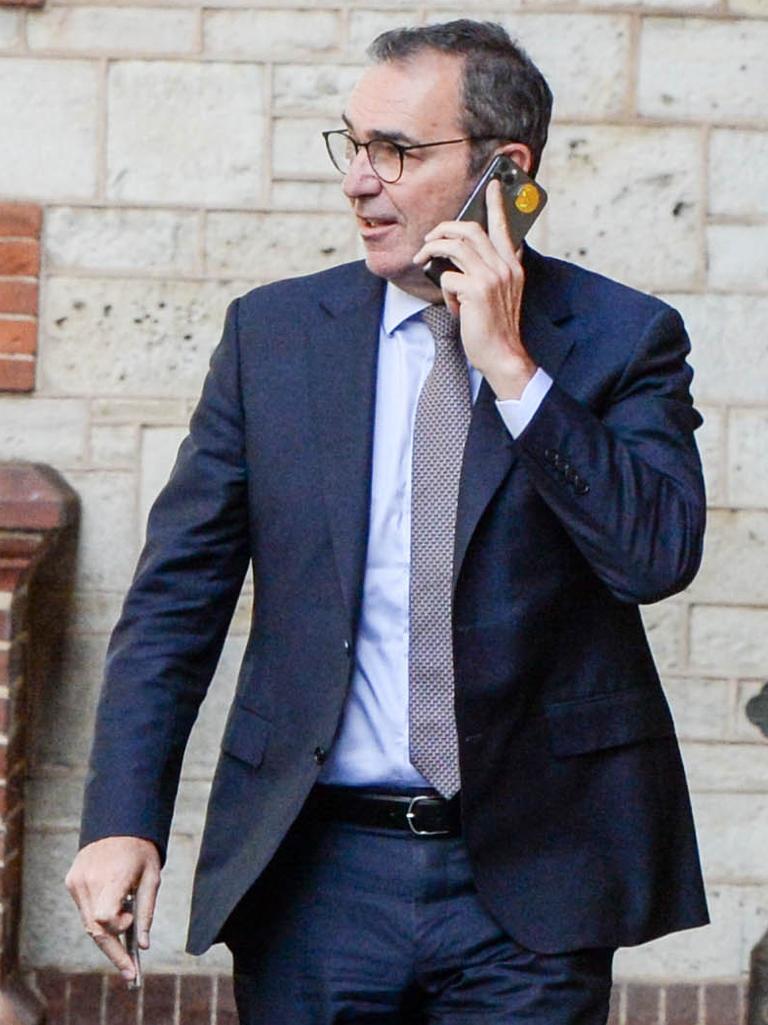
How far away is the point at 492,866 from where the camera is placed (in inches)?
111

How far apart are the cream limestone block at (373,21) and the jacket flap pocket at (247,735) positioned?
2217 millimetres

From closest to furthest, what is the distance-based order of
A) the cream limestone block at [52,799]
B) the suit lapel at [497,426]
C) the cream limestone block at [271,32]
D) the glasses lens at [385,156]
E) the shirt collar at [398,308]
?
the suit lapel at [497,426] → the glasses lens at [385,156] → the shirt collar at [398,308] → the cream limestone block at [271,32] → the cream limestone block at [52,799]

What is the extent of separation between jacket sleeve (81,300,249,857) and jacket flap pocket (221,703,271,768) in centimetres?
6

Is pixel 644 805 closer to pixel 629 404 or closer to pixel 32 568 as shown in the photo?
pixel 629 404

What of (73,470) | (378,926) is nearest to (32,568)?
(73,470)

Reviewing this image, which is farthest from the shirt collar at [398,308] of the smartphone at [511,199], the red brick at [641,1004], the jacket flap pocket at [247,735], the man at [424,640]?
the red brick at [641,1004]

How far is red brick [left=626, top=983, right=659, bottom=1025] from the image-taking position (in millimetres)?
4891

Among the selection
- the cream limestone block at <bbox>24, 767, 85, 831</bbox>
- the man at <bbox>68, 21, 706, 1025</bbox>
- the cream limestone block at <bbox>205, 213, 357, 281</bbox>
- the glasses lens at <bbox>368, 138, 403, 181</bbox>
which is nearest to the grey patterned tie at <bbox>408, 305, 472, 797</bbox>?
the man at <bbox>68, 21, 706, 1025</bbox>

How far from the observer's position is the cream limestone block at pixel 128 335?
189 inches

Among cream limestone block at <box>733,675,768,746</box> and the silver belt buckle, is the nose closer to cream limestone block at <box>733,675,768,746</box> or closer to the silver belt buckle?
the silver belt buckle

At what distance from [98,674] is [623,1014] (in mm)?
1458

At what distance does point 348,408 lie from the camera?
2.94 m

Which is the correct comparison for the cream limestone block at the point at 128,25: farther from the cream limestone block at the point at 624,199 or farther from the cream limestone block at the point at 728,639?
the cream limestone block at the point at 728,639

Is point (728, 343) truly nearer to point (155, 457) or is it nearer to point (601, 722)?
point (155, 457)
